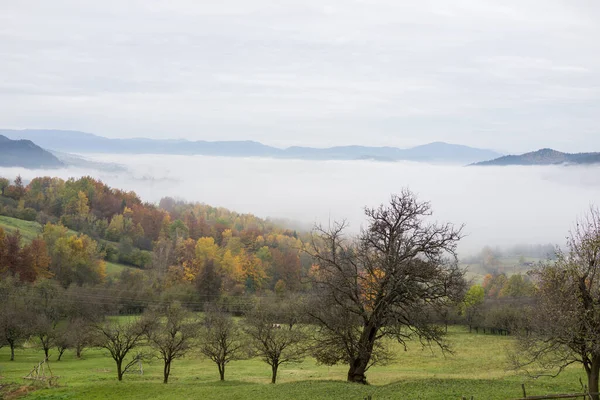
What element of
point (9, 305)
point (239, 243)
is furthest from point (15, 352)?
point (239, 243)

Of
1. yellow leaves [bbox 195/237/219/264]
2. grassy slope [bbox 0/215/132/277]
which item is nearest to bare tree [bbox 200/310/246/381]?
grassy slope [bbox 0/215/132/277]

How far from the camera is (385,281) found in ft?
111

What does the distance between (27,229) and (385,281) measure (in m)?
160

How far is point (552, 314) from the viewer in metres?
26.6

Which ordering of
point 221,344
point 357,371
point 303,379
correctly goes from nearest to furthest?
point 357,371
point 221,344
point 303,379

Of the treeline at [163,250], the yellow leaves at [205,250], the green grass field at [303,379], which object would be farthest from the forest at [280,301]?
the green grass field at [303,379]

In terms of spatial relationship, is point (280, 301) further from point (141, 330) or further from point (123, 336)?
point (123, 336)

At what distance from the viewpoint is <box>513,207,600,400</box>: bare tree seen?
84.4ft

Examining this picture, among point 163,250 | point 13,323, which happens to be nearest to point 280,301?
point 13,323

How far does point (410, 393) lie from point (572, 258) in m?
11.6

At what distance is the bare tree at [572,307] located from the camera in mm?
25719

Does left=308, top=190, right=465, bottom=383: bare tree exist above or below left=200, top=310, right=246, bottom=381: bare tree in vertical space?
above

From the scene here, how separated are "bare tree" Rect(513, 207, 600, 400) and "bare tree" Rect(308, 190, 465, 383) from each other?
5828 mm

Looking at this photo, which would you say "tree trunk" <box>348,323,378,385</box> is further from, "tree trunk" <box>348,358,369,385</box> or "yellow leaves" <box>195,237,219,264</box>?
"yellow leaves" <box>195,237,219,264</box>
